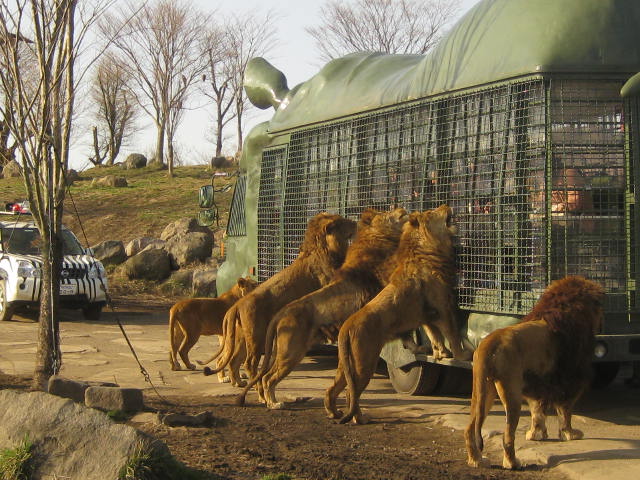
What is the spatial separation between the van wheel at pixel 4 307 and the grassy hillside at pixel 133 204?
831 centimetres

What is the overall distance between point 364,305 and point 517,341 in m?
2.06

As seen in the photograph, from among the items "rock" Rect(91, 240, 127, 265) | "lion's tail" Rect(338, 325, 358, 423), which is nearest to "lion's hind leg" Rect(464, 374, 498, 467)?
"lion's tail" Rect(338, 325, 358, 423)

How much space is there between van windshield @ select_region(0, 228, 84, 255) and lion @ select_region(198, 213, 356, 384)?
8346 millimetres

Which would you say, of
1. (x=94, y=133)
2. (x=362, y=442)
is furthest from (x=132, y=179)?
(x=362, y=442)

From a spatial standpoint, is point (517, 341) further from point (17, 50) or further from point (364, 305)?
point (17, 50)

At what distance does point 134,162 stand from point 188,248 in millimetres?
20085

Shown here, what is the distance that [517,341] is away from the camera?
237 inches

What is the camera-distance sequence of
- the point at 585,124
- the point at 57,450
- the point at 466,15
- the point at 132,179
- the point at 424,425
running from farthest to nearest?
the point at 132,179
the point at 466,15
the point at 424,425
the point at 585,124
the point at 57,450

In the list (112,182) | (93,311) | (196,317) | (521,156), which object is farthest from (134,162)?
(521,156)

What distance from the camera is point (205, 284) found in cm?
1928

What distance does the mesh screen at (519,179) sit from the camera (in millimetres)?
6781

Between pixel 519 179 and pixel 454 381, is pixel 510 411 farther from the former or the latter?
pixel 454 381

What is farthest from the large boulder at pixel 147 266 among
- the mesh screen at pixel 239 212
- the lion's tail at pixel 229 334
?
the lion's tail at pixel 229 334

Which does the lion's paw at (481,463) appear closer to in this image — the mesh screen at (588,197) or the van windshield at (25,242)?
the mesh screen at (588,197)
